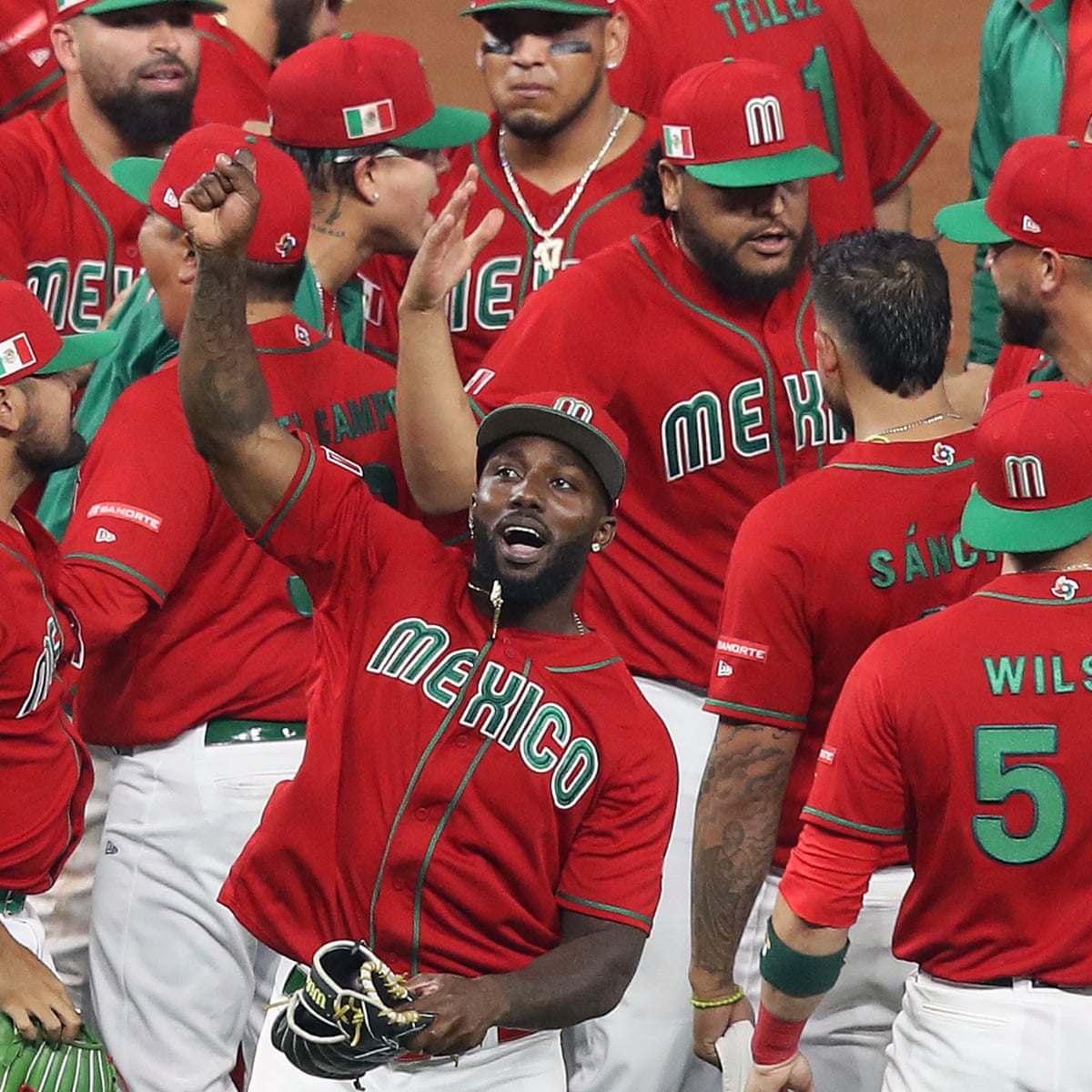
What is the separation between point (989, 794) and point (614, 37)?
2380mm

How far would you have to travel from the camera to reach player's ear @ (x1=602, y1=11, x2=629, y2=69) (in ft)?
17.2

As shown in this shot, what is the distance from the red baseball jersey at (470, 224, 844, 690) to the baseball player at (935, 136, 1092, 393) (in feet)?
1.37

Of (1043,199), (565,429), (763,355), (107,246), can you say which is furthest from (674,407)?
(107,246)

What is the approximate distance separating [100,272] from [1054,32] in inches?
94.3

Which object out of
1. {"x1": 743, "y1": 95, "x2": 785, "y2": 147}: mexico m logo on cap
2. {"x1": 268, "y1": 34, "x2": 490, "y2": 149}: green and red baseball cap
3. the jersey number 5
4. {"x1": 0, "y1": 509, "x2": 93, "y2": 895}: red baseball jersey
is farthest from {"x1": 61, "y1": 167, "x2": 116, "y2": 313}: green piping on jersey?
the jersey number 5

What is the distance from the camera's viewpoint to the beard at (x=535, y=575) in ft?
11.6

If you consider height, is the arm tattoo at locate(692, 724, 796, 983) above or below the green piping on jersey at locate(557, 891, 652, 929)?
below

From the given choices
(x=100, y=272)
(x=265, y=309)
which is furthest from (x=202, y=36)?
(x=265, y=309)

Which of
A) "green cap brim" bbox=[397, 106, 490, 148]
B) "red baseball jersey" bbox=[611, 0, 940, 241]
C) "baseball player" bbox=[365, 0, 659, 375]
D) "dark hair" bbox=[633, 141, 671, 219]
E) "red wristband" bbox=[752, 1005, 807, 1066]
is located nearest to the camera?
"red wristband" bbox=[752, 1005, 807, 1066]

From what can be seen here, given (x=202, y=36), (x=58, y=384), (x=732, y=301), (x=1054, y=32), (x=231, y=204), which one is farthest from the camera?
(x=202, y=36)

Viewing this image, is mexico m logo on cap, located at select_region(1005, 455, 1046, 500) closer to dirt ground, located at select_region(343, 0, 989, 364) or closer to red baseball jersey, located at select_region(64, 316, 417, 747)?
red baseball jersey, located at select_region(64, 316, 417, 747)

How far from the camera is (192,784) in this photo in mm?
4531

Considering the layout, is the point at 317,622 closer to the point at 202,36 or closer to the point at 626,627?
the point at 626,627

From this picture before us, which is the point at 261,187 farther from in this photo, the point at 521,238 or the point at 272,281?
the point at 521,238
